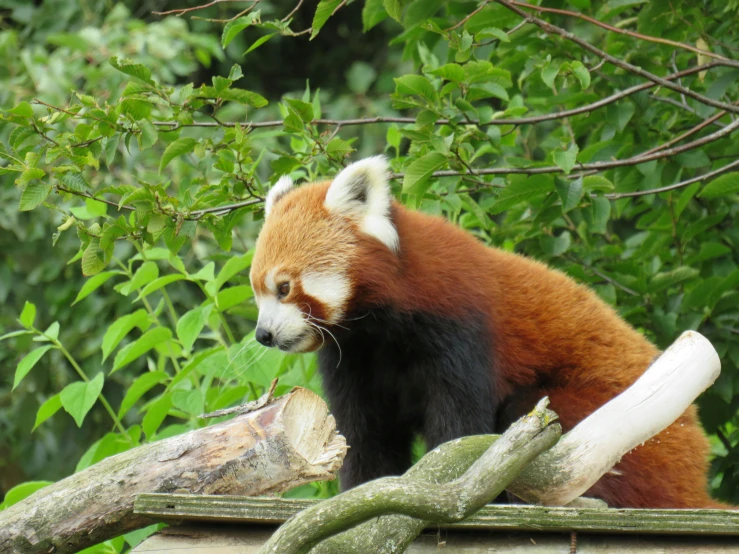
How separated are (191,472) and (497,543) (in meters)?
0.67

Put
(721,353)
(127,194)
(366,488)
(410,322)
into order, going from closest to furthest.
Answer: (366,488) → (410,322) → (127,194) → (721,353)

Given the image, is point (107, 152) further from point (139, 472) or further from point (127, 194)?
point (139, 472)

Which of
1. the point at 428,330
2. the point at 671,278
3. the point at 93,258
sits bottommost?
the point at 671,278

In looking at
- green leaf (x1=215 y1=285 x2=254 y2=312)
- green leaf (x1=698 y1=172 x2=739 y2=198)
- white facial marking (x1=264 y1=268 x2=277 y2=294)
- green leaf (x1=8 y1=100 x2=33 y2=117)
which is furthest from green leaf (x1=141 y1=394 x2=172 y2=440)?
→ green leaf (x1=698 y1=172 x2=739 y2=198)

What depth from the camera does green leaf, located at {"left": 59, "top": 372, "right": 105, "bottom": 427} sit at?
115 inches

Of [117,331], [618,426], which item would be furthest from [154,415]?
[618,426]

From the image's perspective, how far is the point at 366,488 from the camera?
5.11 feet

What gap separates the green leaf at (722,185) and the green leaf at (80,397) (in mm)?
2155

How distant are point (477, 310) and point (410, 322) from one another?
0.21m

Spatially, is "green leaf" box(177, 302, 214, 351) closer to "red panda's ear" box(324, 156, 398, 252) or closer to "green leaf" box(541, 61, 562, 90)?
"red panda's ear" box(324, 156, 398, 252)

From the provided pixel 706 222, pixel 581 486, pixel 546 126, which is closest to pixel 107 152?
pixel 581 486

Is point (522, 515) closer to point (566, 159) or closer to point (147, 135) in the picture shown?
point (566, 159)

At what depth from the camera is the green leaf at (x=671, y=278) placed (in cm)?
344

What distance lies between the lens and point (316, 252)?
2.68 meters
